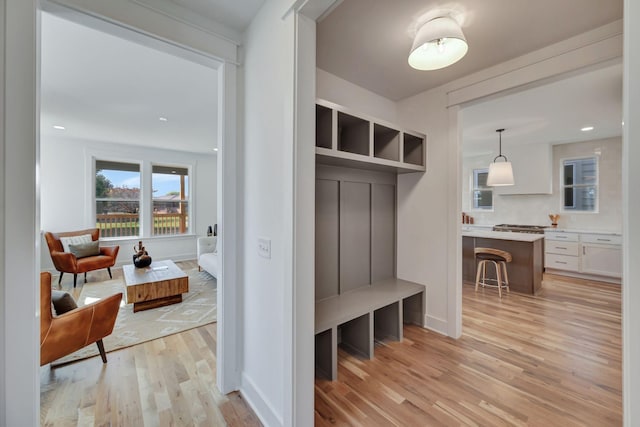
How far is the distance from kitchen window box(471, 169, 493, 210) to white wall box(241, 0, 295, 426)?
6.42 meters

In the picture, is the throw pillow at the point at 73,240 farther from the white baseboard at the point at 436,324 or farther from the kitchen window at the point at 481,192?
the kitchen window at the point at 481,192

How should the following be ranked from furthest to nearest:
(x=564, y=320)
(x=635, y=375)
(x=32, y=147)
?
(x=564, y=320) → (x=32, y=147) → (x=635, y=375)

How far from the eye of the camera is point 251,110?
69.6 inches

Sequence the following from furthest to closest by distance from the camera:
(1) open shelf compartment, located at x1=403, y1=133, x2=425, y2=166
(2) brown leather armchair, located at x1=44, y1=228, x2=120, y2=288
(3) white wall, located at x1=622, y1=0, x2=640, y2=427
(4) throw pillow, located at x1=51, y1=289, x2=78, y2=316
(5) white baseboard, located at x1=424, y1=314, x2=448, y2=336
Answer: (2) brown leather armchair, located at x1=44, y1=228, x2=120, y2=288 < (1) open shelf compartment, located at x1=403, y1=133, x2=425, y2=166 < (5) white baseboard, located at x1=424, y1=314, x2=448, y2=336 < (4) throw pillow, located at x1=51, y1=289, x2=78, y2=316 < (3) white wall, located at x1=622, y1=0, x2=640, y2=427

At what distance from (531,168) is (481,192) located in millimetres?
1284

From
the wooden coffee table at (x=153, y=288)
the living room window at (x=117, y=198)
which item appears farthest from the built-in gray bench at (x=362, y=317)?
the living room window at (x=117, y=198)

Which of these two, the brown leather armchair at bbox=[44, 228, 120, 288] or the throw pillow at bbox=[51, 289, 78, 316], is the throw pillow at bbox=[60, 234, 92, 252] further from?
the throw pillow at bbox=[51, 289, 78, 316]

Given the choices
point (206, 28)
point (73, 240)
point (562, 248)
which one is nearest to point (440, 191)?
point (206, 28)

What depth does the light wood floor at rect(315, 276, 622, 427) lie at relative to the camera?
163cm

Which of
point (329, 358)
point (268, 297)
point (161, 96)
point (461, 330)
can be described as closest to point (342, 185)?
point (268, 297)

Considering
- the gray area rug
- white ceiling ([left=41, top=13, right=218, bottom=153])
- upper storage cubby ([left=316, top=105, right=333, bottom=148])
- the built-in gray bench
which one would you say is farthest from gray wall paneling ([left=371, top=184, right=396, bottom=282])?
white ceiling ([left=41, top=13, right=218, bottom=153])

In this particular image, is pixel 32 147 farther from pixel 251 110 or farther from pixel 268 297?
pixel 268 297

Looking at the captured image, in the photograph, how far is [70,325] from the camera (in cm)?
183

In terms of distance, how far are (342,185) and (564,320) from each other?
9.72ft
